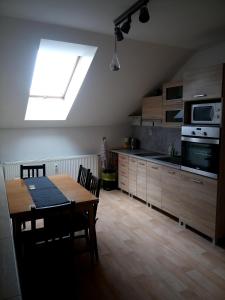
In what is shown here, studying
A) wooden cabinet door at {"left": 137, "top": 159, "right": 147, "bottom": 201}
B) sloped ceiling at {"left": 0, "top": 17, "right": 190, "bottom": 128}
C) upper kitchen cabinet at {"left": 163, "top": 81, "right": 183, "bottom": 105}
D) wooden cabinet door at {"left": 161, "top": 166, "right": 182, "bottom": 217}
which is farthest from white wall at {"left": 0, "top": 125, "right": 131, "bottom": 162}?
wooden cabinet door at {"left": 161, "top": 166, "right": 182, "bottom": 217}

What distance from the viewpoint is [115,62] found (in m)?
2.53

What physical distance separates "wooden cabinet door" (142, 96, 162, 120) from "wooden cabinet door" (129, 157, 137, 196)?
0.83 metres

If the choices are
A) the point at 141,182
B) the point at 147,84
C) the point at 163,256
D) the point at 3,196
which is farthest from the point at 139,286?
the point at 147,84

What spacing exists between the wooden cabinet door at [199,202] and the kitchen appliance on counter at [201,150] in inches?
4.0

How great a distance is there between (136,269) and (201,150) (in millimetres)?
1584

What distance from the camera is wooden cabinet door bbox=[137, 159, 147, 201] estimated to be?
4.12 meters

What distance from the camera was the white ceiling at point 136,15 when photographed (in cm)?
228

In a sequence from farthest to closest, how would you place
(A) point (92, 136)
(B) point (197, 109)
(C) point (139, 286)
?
(A) point (92, 136) < (B) point (197, 109) < (C) point (139, 286)

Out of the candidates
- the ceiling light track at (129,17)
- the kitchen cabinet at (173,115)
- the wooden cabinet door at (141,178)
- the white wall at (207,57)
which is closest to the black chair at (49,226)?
the ceiling light track at (129,17)

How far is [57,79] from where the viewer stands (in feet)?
13.9

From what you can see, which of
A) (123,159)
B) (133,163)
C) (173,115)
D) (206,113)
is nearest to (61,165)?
(123,159)

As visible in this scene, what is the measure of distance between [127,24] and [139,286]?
249cm

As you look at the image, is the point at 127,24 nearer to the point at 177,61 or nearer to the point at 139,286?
the point at 177,61

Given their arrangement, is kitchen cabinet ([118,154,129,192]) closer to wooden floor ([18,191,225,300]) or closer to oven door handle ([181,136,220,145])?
wooden floor ([18,191,225,300])
